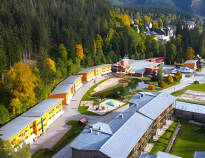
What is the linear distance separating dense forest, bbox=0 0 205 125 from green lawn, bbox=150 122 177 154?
21.0m

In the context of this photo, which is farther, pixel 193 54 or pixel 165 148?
pixel 193 54

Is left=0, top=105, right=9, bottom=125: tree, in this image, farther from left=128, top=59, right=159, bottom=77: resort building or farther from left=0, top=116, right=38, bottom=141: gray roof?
left=128, top=59, right=159, bottom=77: resort building

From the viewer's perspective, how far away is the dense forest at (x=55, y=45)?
34688 mm

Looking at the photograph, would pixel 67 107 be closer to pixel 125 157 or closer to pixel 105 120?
pixel 105 120

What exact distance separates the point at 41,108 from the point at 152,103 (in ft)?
59.3

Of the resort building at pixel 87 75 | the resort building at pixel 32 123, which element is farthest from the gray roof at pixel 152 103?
the resort building at pixel 87 75

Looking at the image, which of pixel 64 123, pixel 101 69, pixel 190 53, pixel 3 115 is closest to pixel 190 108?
pixel 64 123

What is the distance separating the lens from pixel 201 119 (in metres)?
36.5

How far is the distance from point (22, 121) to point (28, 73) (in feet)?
27.2

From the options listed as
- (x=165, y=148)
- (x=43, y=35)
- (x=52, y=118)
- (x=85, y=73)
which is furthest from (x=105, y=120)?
(x=43, y=35)

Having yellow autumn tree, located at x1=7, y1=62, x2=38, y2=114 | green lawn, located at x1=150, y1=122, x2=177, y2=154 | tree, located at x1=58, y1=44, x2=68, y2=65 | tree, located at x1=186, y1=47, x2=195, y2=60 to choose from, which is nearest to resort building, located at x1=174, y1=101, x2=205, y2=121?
green lawn, located at x1=150, y1=122, x2=177, y2=154

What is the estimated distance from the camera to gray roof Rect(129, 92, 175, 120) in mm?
31045

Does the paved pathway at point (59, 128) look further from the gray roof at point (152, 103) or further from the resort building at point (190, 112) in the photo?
the resort building at point (190, 112)

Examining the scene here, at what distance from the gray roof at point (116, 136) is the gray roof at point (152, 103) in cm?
192
